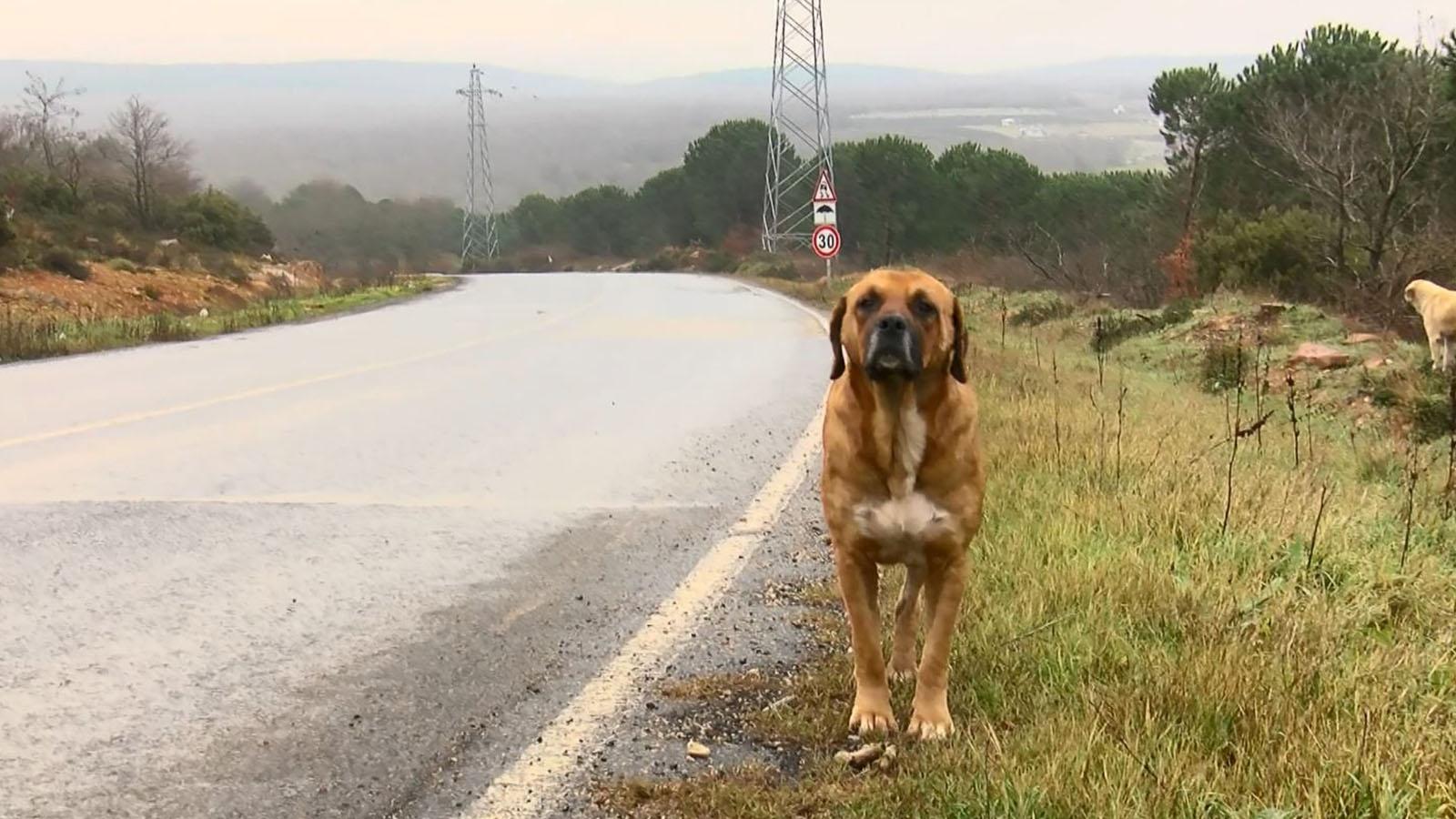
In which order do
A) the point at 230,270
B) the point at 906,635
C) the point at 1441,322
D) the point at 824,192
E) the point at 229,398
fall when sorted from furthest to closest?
1. the point at 230,270
2. the point at 824,192
3. the point at 1441,322
4. the point at 229,398
5. the point at 906,635

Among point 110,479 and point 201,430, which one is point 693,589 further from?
point 201,430

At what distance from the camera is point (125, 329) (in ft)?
56.6

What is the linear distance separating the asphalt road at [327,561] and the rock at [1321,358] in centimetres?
491

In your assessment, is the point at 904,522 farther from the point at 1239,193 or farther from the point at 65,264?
the point at 1239,193

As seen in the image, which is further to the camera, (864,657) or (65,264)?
(65,264)

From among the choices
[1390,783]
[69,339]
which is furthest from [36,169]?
[1390,783]

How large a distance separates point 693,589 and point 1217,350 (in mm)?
10660

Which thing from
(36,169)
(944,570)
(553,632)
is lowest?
(553,632)

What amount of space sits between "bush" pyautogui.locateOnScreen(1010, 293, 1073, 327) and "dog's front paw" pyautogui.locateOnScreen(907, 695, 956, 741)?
17947 mm

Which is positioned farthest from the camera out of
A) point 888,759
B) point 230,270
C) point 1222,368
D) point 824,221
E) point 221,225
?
point 221,225

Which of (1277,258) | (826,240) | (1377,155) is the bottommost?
(1277,258)

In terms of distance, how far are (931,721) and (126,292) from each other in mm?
26633

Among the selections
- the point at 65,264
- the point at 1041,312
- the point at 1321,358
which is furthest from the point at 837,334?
the point at 65,264

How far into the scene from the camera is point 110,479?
729 centimetres
